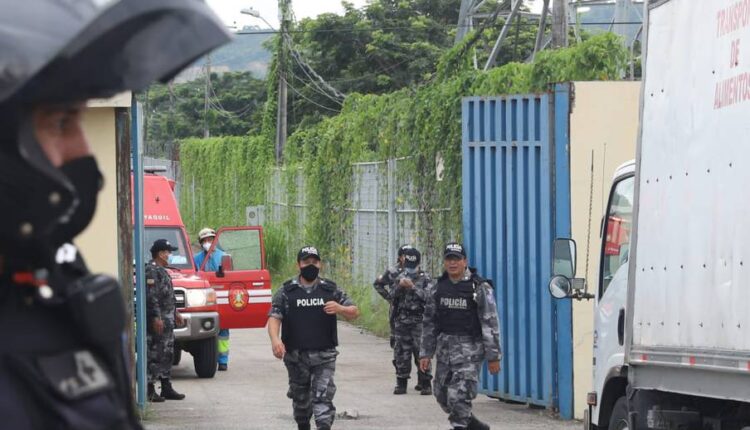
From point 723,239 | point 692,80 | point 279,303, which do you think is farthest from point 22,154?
point 279,303

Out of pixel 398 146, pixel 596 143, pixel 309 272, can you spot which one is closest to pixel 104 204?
pixel 309 272

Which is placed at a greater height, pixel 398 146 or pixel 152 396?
pixel 398 146

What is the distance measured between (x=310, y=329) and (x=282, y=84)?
32622 millimetres

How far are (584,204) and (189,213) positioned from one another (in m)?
44.8

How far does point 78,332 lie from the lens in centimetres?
263

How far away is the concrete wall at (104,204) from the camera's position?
43.1 feet

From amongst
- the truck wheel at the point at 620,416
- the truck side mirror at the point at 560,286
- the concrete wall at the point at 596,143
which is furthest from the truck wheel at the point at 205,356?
the truck wheel at the point at 620,416

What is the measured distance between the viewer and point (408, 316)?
18094mm

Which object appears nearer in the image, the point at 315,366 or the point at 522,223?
the point at 315,366

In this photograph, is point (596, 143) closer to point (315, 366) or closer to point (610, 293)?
point (315, 366)

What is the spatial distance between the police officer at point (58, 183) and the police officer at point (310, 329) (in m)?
10.3

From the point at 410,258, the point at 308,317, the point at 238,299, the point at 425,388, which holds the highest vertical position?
the point at 410,258

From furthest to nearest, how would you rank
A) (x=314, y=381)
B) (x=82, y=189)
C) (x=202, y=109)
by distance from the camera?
(x=202, y=109) → (x=314, y=381) → (x=82, y=189)

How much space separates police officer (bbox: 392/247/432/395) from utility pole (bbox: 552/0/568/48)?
170 inches
